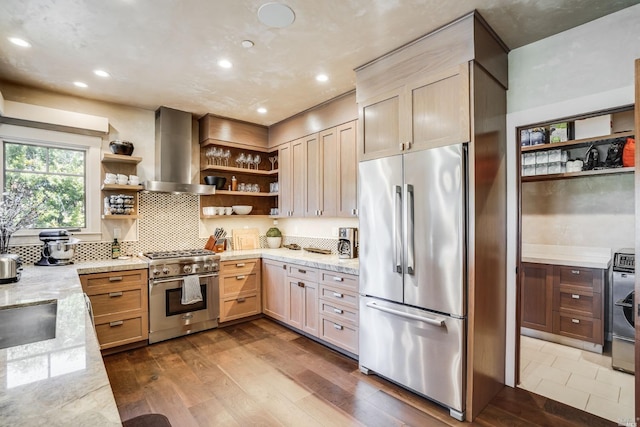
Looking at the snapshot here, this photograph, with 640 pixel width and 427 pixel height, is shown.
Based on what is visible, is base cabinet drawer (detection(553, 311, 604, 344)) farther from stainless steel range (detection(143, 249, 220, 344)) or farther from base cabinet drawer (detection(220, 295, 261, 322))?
stainless steel range (detection(143, 249, 220, 344))

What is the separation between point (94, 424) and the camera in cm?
73

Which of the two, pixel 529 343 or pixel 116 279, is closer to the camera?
pixel 116 279

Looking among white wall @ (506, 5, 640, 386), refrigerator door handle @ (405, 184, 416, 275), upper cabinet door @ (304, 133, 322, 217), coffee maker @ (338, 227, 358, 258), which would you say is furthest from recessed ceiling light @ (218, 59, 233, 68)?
white wall @ (506, 5, 640, 386)

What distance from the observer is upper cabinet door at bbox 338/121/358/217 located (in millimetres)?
3395

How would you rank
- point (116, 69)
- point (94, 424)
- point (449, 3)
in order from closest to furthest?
1. point (94, 424)
2. point (449, 3)
3. point (116, 69)

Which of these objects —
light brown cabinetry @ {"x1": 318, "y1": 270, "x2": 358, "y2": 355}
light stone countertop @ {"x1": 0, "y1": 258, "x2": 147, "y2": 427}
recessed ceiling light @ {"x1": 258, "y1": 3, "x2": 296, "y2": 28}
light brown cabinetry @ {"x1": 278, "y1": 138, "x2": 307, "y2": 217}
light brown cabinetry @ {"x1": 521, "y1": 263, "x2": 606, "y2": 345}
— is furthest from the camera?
light brown cabinetry @ {"x1": 278, "y1": 138, "x2": 307, "y2": 217}

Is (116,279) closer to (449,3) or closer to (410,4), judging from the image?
(410,4)

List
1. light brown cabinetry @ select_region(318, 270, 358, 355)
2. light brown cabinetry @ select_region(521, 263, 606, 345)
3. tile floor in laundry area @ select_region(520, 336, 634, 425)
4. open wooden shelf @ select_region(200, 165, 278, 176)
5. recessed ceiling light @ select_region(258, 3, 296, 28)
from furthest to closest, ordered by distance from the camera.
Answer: open wooden shelf @ select_region(200, 165, 278, 176) < light brown cabinetry @ select_region(521, 263, 606, 345) < light brown cabinetry @ select_region(318, 270, 358, 355) < tile floor in laundry area @ select_region(520, 336, 634, 425) < recessed ceiling light @ select_region(258, 3, 296, 28)

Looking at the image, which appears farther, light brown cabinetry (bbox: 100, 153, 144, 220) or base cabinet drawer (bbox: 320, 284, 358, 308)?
light brown cabinetry (bbox: 100, 153, 144, 220)

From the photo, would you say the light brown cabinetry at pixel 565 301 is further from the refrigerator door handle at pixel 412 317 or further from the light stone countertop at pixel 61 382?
the light stone countertop at pixel 61 382

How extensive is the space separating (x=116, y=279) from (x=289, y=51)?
9.09 ft

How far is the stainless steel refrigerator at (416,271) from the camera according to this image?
2.16 metres

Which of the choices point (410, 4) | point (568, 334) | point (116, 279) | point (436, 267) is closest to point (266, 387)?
point (436, 267)

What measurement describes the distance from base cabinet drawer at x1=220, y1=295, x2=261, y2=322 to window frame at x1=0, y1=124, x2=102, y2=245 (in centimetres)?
169
